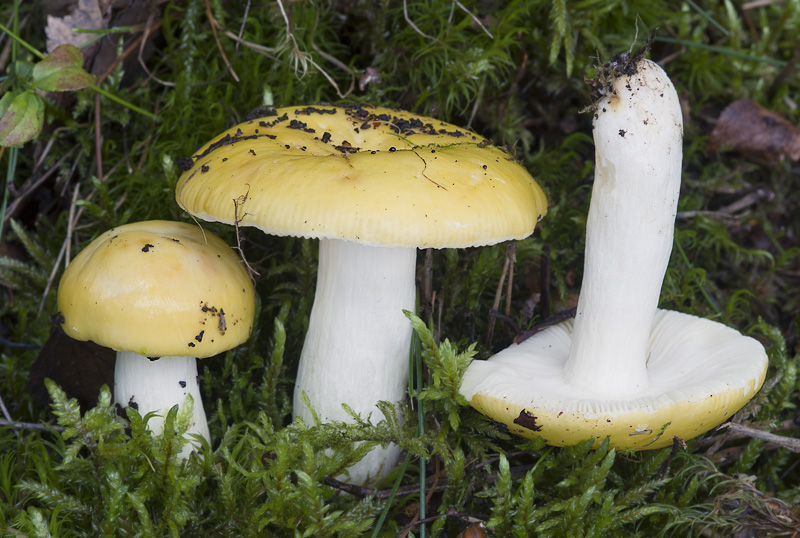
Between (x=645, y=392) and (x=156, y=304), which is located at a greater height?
(x=156, y=304)

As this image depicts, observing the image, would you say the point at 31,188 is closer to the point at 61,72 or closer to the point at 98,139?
the point at 98,139

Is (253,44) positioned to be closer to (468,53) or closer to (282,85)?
(282,85)

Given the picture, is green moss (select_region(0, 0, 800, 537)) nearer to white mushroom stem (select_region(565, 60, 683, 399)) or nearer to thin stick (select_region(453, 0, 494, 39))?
thin stick (select_region(453, 0, 494, 39))

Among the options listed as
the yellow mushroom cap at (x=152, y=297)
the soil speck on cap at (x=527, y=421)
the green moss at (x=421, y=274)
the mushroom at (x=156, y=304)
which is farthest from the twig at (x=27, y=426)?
the soil speck on cap at (x=527, y=421)

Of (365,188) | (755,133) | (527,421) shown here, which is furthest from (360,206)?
(755,133)

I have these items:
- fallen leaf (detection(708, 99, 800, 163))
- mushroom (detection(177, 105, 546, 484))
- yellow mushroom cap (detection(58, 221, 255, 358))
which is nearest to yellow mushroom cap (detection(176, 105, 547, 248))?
mushroom (detection(177, 105, 546, 484))

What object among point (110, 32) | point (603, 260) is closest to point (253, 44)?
point (110, 32)
